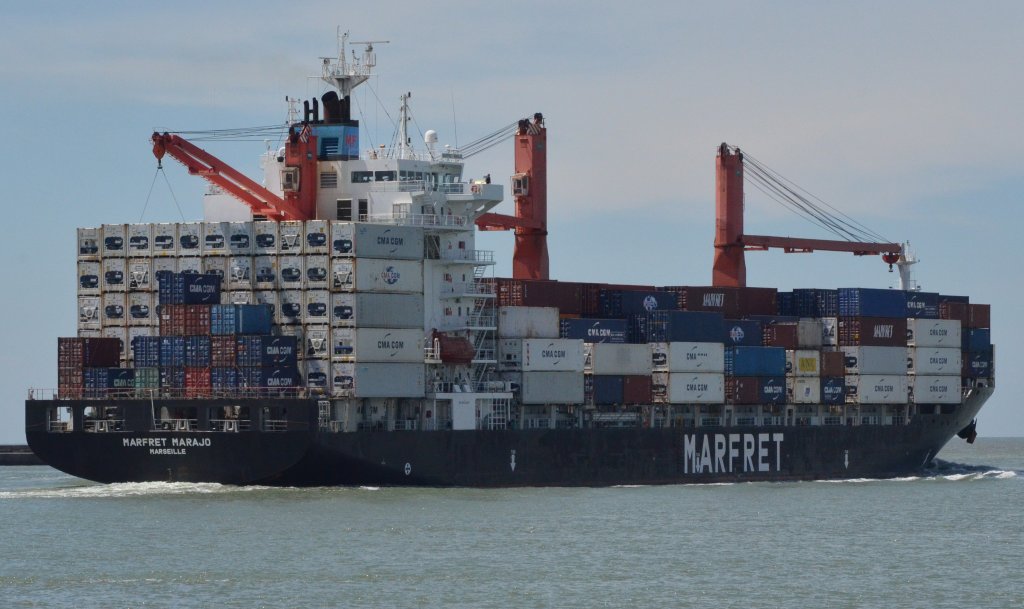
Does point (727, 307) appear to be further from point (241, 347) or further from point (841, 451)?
point (241, 347)

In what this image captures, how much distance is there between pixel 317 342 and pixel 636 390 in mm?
Answer: 14428

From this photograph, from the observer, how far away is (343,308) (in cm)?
6275

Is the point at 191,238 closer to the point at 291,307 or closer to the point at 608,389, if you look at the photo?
the point at 291,307

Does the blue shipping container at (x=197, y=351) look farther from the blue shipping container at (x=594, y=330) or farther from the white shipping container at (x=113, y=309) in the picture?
the blue shipping container at (x=594, y=330)

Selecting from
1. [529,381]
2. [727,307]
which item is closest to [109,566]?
[529,381]

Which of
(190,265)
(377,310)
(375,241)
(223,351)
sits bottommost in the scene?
(223,351)

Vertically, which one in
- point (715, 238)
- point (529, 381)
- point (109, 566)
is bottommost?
point (109, 566)

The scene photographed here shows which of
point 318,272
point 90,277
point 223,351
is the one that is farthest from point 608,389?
point 90,277

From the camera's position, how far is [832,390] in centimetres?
7831

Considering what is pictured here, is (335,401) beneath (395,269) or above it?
beneath

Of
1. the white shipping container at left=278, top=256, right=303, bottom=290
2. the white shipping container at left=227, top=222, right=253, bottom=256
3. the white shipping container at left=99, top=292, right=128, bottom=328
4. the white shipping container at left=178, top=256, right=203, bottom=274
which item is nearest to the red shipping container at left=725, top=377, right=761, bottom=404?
the white shipping container at left=278, top=256, right=303, bottom=290

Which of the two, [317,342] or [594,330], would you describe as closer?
[317,342]

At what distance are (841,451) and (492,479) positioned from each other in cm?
1983

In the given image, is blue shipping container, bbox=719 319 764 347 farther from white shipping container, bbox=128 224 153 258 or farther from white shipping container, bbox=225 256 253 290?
white shipping container, bbox=128 224 153 258
